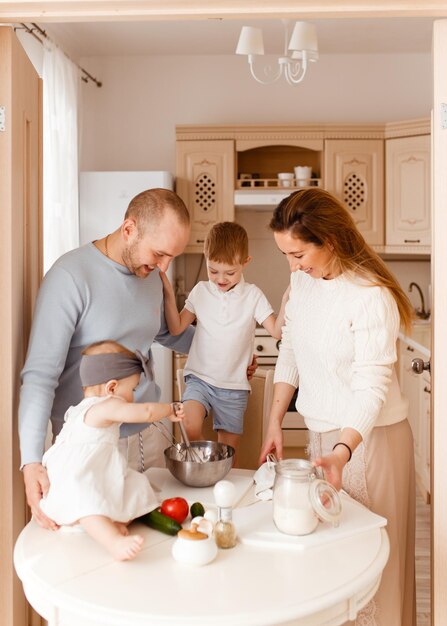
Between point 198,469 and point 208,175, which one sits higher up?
point 208,175

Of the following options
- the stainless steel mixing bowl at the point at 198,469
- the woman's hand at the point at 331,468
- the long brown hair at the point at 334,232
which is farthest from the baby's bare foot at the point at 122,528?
the long brown hair at the point at 334,232

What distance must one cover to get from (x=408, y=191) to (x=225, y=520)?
3.87 meters

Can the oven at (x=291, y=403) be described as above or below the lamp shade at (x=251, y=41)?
below

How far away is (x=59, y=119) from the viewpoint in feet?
14.1

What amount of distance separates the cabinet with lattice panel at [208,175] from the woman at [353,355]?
3089mm

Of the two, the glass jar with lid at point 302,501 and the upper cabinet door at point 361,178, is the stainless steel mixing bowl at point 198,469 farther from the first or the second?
the upper cabinet door at point 361,178

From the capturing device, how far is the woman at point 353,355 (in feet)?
5.92

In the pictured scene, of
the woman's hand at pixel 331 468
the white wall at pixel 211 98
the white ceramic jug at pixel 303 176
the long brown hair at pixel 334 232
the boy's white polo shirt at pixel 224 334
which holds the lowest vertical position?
the woman's hand at pixel 331 468

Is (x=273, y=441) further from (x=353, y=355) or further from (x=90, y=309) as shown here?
(x=90, y=309)

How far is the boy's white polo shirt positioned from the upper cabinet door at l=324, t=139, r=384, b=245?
2508 millimetres

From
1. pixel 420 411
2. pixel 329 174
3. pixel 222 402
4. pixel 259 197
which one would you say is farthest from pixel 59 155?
pixel 420 411

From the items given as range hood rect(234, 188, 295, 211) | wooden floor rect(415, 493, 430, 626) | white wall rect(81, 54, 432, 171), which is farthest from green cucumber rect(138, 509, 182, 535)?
white wall rect(81, 54, 432, 171)

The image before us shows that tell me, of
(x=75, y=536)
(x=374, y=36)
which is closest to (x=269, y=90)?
(x=374, y=36)

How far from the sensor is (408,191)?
16.1ft
